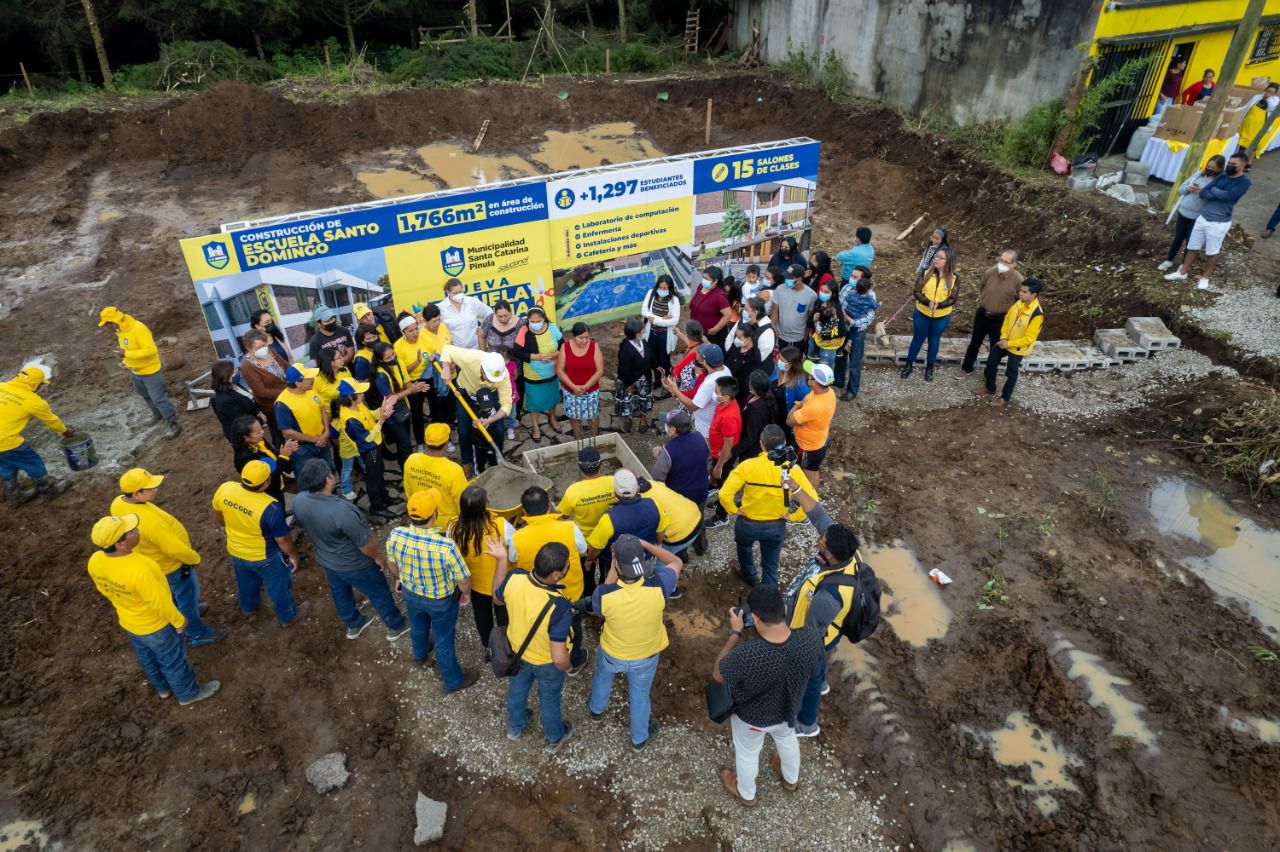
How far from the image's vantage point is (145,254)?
14.0m

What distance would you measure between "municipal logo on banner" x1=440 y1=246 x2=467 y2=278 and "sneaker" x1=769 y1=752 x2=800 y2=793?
708 cm

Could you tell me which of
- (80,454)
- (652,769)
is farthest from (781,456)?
(80,454)

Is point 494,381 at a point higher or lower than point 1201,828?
higher

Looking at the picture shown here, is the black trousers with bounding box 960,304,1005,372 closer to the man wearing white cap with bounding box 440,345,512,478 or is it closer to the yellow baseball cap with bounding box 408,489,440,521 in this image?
the man wearing white cap with bounding box 440,345,512,478


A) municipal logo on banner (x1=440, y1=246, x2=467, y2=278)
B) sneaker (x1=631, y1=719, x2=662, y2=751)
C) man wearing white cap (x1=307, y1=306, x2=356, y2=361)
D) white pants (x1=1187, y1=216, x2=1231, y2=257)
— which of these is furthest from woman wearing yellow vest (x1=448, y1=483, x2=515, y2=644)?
white pants (x1=1187, y1=216, x2=1231, y2=257)

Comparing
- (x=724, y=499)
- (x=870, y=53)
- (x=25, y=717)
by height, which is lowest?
(x=25, y=717)

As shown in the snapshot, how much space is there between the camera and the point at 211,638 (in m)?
Result: 6.20

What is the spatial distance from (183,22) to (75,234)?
1502 centimetres

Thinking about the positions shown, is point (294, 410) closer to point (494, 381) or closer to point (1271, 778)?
point (494, 381)

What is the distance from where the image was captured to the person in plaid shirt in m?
4.81

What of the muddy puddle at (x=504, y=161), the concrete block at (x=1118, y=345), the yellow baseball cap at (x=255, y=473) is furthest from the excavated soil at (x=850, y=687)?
the muddy puddle at (x=504, y=161)

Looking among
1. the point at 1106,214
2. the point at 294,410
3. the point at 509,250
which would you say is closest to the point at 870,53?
the point at 1106,214

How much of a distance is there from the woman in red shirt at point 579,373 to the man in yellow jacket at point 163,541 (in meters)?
3.87

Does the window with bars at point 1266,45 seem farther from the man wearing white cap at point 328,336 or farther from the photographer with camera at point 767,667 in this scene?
the man wearing white cap at point 328,336
